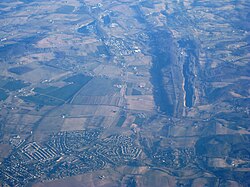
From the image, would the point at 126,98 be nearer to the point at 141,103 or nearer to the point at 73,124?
the point at 141,103

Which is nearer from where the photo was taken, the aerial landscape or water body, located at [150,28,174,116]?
the aerial landscape

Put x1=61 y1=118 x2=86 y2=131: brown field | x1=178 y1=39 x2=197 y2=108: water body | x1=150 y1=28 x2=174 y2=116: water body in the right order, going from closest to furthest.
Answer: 1. x1=61 y1=118 x2=86 y2=131: brown field
2. x1=150 y1=28 x2=174 y2=116: water body
3. x1=178 y1=39 x2=197 y2=108: water body

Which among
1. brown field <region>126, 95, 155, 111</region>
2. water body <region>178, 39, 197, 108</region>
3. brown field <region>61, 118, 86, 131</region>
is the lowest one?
water body <region>178, 39, 197, 108</region>

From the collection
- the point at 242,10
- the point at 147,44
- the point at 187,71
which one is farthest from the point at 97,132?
the point at 242,10

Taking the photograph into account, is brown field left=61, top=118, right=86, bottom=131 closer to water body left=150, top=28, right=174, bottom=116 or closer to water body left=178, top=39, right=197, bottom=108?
water body left=150, top=28, right=174, bottom=116

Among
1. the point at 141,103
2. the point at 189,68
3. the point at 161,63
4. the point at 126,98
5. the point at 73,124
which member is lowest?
the point at 189,68

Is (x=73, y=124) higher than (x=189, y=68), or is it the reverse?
(x=73, y=124)

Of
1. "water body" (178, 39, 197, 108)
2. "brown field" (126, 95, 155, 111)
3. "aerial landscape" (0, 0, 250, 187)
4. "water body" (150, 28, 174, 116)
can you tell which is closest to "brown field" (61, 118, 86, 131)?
"aerial landscape" (0, 0, 250, 187)

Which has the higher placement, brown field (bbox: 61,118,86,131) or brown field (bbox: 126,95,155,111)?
brown field (bbox: 61,118,86,131)

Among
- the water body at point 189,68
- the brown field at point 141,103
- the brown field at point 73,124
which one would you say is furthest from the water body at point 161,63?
the brown field at point 73,124

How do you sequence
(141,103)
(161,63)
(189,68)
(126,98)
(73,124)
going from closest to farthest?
(73,124) < (141,103) < (126,98) < (189,68) < (161,63)

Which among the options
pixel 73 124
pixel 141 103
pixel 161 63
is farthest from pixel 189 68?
pixel 73 124
